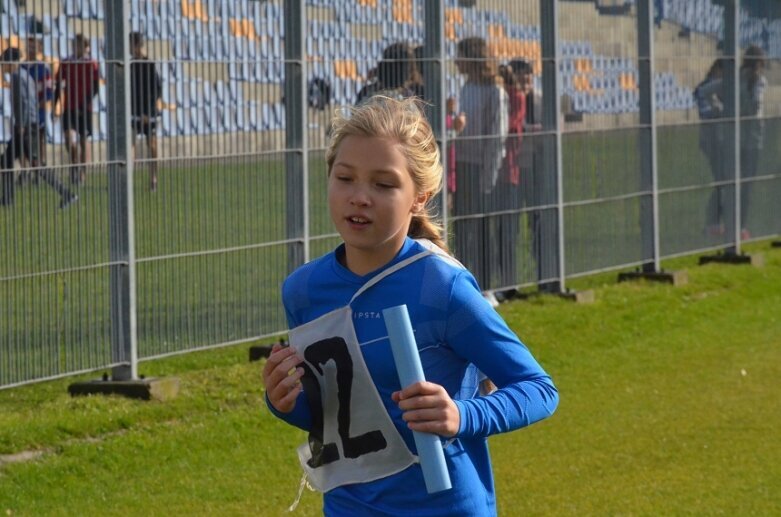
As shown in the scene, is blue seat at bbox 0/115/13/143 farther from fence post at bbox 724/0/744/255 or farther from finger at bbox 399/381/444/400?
fence post at bbox 724/0/744/255

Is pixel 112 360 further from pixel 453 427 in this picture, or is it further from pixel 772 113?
pixel 772 113

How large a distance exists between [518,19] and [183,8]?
4.49 metres

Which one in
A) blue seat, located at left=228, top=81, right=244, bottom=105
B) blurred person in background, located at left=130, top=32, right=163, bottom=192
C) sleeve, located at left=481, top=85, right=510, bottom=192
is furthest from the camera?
sleeve, located at left=481, top=85, right=510, bottom=192

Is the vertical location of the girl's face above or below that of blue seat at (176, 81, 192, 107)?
below

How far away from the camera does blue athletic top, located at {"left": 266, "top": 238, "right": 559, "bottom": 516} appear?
12.3 feet

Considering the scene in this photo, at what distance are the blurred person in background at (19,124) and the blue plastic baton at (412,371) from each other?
5316 millimetres

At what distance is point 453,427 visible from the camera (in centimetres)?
338

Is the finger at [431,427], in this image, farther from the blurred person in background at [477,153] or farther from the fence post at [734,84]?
the fence post at [734,84]

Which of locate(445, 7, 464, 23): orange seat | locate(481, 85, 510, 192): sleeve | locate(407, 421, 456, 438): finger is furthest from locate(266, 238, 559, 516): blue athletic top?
locate(481, 85, 510, 192): sleeve

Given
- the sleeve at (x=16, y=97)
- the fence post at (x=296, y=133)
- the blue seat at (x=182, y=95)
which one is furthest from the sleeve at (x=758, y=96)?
the sleeve at (x=16, y=97)

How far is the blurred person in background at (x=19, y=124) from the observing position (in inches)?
326

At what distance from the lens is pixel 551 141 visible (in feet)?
43.9

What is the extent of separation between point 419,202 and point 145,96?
551 cm

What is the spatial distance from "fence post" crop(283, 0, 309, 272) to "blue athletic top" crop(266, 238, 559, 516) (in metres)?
6.46
